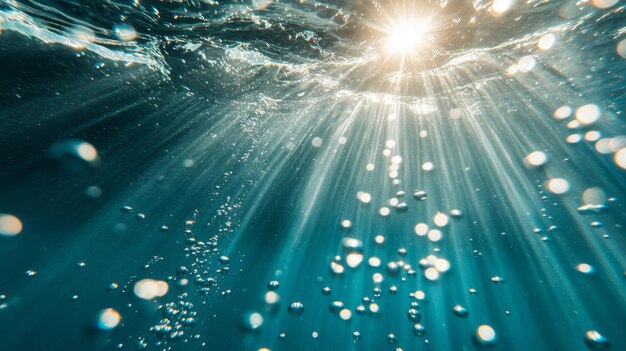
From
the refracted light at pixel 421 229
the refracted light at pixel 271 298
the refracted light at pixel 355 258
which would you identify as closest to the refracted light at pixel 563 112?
the refracted light at pixel 421 229

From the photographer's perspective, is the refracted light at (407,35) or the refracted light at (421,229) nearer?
the refracted light at (407,35)

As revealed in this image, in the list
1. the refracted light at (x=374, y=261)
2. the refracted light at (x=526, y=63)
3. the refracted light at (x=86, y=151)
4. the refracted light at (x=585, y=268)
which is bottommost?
the refracted light at (x=86, y=151)

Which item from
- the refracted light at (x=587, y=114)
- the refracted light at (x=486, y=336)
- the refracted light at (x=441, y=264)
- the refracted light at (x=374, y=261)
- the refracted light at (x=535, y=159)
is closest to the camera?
the refracted light at (x=587, y=114)

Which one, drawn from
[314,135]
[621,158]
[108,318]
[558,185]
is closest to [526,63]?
[314,135]

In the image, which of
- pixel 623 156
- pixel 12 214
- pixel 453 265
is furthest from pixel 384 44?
pixel 453 265

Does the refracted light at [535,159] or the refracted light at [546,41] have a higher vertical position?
the refracted light at [535,159]

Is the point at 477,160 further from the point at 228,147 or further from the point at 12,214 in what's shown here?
the point at 12,214

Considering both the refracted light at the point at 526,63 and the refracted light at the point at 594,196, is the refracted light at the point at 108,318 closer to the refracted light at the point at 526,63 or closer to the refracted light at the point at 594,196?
the refracted light at the point at 526,63

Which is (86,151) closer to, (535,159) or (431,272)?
(535,159)
